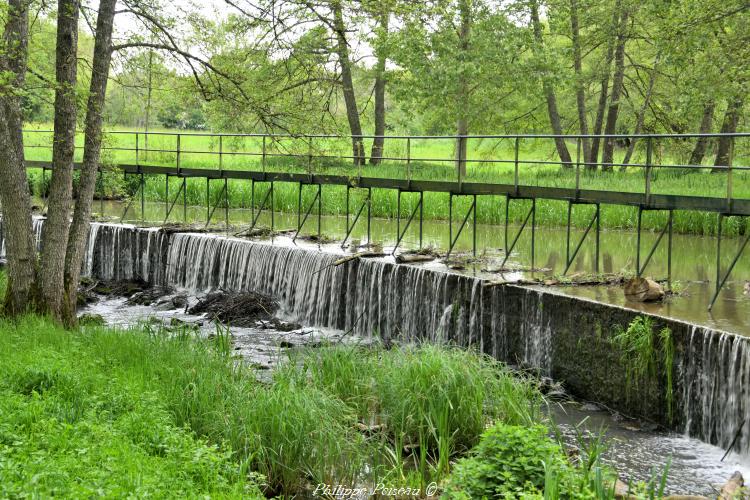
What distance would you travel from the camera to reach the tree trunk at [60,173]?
14266 mm

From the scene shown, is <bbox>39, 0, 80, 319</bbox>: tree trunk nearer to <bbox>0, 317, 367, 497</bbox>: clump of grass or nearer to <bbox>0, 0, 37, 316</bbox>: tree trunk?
<bbox>0, 0, 37, 316</bbox>: tree trunk

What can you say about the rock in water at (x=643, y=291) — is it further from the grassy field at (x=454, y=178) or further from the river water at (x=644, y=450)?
the river water at (x=644, y=450)

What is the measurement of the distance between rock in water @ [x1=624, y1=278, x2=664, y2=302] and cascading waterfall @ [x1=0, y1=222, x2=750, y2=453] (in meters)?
1.09

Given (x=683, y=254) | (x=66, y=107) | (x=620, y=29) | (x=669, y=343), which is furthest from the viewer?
(x=620, y=29)

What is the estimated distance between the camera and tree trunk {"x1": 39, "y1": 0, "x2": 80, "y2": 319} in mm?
14266

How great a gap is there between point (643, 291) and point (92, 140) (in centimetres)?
867

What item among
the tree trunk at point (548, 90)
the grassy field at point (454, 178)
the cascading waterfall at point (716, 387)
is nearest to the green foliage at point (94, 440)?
the grassy field at point (454, 178)

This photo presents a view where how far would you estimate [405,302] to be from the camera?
17.3m

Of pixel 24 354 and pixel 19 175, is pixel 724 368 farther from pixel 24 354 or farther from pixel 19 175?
pixel 19 175

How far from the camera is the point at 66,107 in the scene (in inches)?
568

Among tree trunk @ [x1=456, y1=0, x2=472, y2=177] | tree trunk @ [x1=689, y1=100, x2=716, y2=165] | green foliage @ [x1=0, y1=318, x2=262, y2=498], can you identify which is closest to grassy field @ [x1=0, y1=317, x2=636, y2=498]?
green foliage @ [x1=0, y1=318, x2=262, y2=498]

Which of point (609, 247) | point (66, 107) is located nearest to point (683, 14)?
point (609, 247)

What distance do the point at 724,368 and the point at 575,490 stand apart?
208 inches

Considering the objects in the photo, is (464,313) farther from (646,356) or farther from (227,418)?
(227,418)
